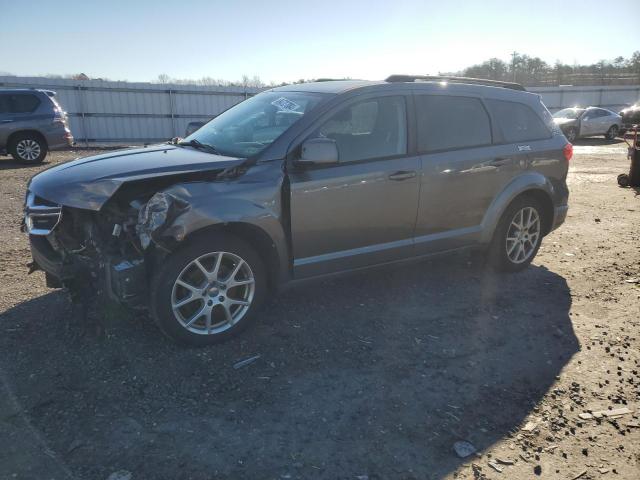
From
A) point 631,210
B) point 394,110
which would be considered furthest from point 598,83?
point 394,110

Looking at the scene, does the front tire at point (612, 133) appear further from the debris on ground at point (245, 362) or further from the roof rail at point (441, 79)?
the debris on ground at point (245, 362)

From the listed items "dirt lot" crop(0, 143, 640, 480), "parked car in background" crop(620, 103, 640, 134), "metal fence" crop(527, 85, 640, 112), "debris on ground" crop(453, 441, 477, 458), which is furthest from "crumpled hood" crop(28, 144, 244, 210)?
"metal fence" crop(527, 85, 640, 112)

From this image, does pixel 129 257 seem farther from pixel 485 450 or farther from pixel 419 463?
pixel 485 450

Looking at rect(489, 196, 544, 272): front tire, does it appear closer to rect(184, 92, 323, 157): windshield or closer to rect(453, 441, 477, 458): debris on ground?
rect(184, 92, 323, 157): windshield

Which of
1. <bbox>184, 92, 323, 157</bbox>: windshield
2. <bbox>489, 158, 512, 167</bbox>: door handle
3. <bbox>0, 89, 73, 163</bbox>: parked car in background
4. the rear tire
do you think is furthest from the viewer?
the rear tire

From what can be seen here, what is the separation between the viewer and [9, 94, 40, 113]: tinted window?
12.2 meters

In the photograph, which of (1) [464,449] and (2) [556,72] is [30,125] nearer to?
(1) [464,449]

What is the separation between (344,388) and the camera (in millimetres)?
3232

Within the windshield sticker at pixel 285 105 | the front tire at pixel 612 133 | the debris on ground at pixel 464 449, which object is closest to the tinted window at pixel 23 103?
the windshield sticker at pixel 285 105

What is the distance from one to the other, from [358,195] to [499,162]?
170 centimetres

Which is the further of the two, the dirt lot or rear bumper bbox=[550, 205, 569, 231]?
rear bumper bbox=[550, 205, 569, 231]

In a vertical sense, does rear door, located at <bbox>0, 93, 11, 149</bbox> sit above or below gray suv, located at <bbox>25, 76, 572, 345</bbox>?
above

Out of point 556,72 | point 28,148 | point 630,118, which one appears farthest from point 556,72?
point 28,148

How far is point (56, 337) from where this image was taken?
12.1 ft
